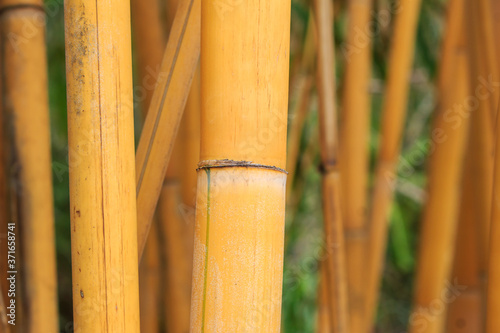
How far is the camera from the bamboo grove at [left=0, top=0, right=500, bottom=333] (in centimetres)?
43

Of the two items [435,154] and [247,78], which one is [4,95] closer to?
[247,78]

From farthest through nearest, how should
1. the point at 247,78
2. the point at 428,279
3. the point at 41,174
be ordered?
the point at 428,279
the point at 41,174
the point at 247,78

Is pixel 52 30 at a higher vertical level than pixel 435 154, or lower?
higher

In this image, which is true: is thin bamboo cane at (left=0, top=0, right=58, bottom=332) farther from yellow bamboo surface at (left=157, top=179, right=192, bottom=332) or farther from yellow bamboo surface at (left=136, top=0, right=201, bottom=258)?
yellow bamboo surface at (left=157, top=179, right=192, bottom=332)

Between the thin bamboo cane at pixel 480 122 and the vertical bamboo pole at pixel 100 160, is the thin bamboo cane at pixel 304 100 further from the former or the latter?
the vertical bamboo pole at pixel 100 160

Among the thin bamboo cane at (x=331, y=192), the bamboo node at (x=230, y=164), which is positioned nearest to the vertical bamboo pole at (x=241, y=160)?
the bamboo node at (x=230, y=164)

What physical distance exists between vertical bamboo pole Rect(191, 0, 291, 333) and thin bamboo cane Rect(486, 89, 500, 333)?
0.67ft

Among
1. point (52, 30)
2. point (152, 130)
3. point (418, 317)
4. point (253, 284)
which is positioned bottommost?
point (418, 317)

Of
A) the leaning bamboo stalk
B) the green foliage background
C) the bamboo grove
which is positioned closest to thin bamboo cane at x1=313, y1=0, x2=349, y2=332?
the bamboo grove

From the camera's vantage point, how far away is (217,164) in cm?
43

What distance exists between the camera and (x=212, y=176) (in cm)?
43

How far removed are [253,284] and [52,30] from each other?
3.08ft

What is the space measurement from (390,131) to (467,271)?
0.80ft

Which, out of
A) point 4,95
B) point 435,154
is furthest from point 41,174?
point 435,154
